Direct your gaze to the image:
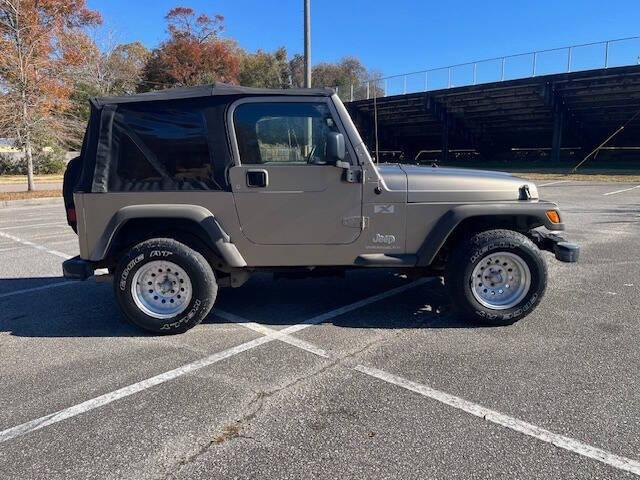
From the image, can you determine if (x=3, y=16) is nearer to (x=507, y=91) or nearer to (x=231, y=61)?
(x=507, y=91)

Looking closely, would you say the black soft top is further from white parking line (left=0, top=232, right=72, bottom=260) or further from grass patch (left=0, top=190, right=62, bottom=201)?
grass patch (left=0, top=190, right=62, bottom=201)

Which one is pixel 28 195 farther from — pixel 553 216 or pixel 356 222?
pixel 553 216

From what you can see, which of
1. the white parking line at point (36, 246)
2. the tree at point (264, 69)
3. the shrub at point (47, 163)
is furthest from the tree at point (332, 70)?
the white parking line at point (36, 246)

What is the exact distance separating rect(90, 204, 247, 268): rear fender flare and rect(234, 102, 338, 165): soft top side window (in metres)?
0.60

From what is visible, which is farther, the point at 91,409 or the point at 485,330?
the point at 485,330

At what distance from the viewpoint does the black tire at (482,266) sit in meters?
4.32

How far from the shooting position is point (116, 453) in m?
2.64

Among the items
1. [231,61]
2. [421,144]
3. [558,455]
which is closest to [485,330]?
[558,455]

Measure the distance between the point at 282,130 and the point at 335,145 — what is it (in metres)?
0.54

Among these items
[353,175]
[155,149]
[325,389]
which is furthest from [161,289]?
[353,175]

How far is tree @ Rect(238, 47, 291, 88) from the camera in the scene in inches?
2276

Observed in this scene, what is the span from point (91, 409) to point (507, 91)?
35759 mm

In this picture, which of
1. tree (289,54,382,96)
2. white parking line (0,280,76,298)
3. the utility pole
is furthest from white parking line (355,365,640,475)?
tree (289,54,382,96)

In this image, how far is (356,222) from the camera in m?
4.28
